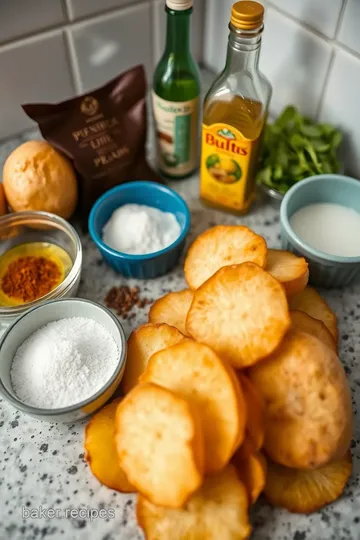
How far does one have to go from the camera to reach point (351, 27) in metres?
0.74

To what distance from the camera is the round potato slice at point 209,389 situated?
0.51 m

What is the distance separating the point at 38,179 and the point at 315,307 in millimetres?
444

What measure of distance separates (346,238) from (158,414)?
412 mm

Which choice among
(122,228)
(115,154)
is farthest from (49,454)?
(115,154)

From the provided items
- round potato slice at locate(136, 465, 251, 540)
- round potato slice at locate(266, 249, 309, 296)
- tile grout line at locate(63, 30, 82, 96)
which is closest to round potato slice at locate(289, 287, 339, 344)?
round potato slice at locate(266, 249, 309, 296)

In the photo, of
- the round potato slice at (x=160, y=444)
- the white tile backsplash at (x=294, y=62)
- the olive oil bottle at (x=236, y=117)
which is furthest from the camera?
the white tile backsplash at (x=294, y=62)

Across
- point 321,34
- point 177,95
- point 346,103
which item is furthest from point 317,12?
point 177,95

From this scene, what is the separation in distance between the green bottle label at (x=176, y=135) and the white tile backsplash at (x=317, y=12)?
0.69 ft

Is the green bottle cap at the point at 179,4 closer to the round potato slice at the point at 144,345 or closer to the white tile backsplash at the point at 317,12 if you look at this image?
the white tile backsplash at the point at 317,12

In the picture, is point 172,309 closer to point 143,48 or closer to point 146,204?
point 146,204

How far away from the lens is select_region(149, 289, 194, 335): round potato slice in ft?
2.25

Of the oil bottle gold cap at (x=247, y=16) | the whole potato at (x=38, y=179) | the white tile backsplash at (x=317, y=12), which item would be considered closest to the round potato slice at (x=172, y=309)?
the whole potato at (x=38, y=179)

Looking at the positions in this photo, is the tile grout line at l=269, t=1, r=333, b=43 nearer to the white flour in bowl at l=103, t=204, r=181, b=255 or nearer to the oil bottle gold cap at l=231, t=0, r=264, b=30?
the oil bottle gold cap at l=231, t=0, r=264, b=30

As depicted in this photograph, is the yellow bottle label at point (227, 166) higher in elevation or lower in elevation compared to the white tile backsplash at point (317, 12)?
lower
